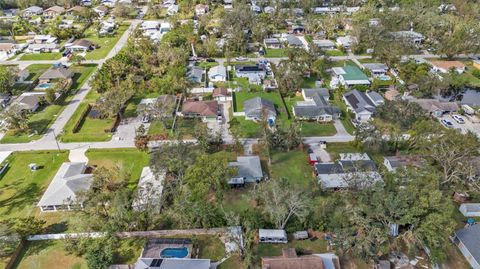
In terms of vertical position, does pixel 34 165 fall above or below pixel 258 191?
below

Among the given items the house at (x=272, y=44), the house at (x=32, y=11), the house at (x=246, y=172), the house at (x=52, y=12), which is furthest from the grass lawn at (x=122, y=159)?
the house at (x=32, y=11)

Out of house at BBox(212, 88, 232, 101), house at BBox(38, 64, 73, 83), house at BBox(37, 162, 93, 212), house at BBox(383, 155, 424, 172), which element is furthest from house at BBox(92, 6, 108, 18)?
house at BBox(383, 155, 424, 172)

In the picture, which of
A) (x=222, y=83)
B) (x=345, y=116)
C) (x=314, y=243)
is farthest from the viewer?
(x=222, y=83)

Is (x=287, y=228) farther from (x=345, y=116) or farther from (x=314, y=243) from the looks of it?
(x=345, y=116)

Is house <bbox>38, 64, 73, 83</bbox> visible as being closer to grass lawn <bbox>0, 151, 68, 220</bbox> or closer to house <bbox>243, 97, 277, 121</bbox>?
grass lawn <bbox>0, 151, 68, 220</bbox>

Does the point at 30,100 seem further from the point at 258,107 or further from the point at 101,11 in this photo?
the point at 101,11

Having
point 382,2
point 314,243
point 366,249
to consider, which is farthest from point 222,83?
point 382,2

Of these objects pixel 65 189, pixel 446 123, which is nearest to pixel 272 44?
→ pixel 446 123
